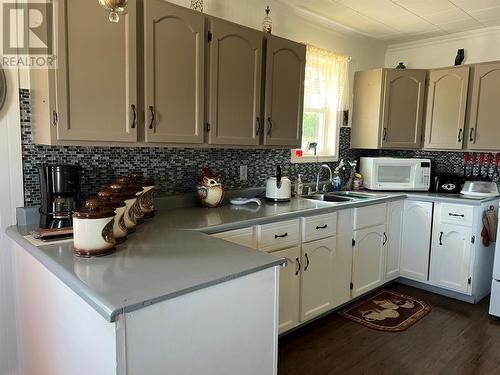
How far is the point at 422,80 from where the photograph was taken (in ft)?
11.8

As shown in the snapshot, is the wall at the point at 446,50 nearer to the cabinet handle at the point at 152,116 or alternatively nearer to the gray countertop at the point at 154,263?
the gray countertop at the point at 154,263

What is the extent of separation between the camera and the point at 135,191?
71.0 inches

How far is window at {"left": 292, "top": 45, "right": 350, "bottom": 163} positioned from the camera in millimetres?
3389

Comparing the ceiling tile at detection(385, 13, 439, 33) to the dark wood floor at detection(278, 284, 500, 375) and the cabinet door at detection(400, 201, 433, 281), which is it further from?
the dark wood floor at detection(278, 284, 500, 375)

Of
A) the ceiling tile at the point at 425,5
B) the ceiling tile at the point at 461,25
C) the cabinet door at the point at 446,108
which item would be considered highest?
the ceiling tile at the point at 461,25

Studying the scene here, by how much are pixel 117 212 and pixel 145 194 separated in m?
0.53

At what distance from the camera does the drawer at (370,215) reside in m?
2.93

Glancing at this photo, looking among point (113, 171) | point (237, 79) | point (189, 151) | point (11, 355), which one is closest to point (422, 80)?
point (237, 79)

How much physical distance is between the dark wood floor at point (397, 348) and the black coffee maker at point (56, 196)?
1475 millimetres

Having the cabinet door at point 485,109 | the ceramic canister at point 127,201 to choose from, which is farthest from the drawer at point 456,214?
the ceramic canister at point 127,201

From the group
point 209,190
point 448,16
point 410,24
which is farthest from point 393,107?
point 209,190

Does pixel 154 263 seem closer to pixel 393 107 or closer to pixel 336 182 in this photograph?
pixel 336 182

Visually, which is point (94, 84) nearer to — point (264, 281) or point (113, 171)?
point (113, 171)

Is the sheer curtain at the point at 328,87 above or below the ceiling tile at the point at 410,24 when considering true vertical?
below
